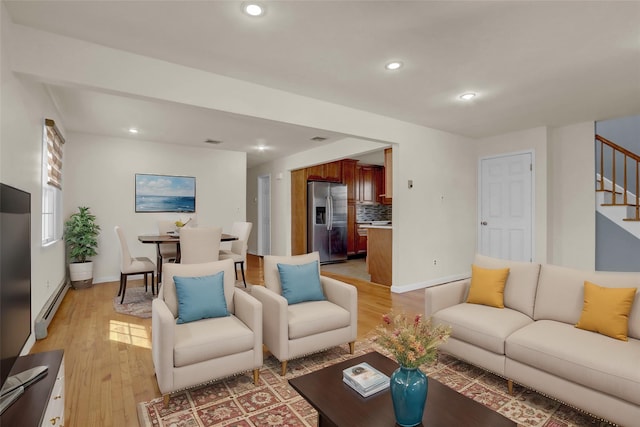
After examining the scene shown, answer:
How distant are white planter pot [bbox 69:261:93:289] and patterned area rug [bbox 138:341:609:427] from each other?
388 centimetres

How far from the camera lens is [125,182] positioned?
19.1 ft

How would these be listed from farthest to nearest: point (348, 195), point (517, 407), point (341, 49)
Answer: point (348, 195)
point (341, 49)
point (517, 407)

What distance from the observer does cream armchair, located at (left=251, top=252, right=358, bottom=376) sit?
2.41 metres

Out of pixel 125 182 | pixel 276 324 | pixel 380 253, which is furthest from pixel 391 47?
pixel 125 182

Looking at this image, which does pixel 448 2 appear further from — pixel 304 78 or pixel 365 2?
pixel 304 78

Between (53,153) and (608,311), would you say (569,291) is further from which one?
(53,153)

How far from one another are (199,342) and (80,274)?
4.14 metres

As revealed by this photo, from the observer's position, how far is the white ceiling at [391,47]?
224 cm

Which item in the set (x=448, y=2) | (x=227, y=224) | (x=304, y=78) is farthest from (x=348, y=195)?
(x=448, y=2)

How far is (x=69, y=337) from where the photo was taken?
3.12 meters

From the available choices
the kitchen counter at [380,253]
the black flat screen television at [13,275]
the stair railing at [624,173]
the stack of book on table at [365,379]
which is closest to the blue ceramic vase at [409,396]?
the stack of book on table at [365,379]

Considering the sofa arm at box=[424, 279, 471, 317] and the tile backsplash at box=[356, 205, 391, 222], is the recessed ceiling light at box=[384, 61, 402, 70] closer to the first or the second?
the sofa arm at box=[424, 279, 471, 317]

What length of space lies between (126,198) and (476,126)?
19.9 feet

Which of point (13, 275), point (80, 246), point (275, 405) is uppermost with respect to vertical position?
point (13, 275)
